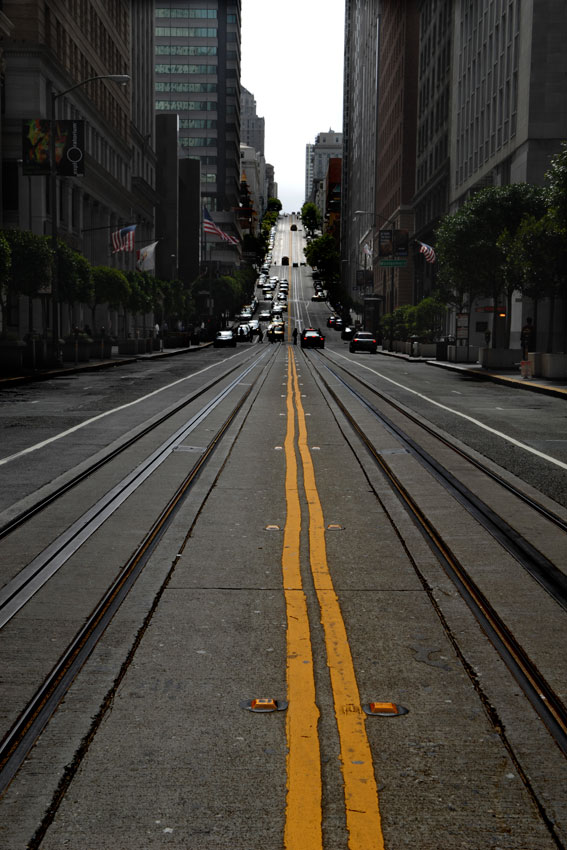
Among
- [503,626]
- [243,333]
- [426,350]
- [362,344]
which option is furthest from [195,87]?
[503,626]

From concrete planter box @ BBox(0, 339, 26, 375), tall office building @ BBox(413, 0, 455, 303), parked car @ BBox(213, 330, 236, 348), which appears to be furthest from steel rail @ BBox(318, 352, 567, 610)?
parked car @ BBox(213, 330, 236, 348)

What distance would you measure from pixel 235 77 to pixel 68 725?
598 ft

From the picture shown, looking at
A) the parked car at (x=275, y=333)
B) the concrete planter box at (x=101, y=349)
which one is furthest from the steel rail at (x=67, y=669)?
the parked car at (x=275, y=333)

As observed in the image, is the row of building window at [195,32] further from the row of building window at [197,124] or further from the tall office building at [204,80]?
the row of building window at [197,124]

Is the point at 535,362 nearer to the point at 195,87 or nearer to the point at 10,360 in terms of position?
the point at 10,360

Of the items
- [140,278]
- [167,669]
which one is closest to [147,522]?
[167,669]

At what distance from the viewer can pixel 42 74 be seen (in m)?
54.0

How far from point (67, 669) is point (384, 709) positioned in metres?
1.69

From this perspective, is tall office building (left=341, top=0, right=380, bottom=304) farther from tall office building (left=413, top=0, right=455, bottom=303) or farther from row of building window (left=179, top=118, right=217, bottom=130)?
row of building window (left=179, top=118, right=217, bottom=130)

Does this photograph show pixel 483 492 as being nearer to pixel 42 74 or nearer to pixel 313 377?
pixel 313 377

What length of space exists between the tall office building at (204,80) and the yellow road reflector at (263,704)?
165 meters

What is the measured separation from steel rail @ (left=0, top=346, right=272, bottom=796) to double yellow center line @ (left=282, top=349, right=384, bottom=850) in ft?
3.62

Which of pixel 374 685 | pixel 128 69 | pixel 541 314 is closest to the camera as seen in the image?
pixel 374 685

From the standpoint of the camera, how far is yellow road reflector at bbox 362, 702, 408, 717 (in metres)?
4.39
